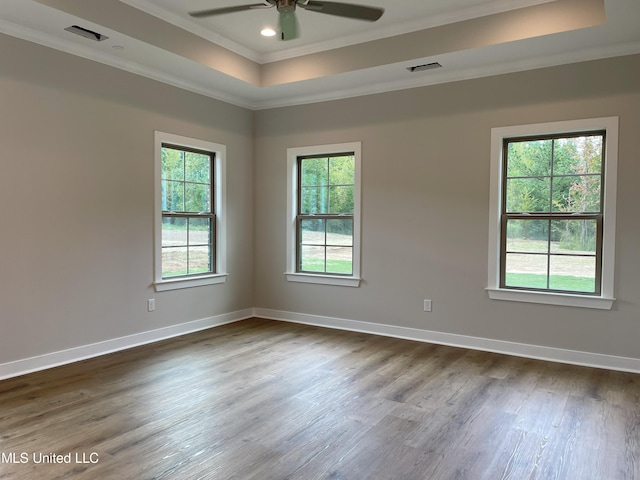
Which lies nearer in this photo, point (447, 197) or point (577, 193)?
point (577, 193)

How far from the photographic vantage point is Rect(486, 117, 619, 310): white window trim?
3.84 m

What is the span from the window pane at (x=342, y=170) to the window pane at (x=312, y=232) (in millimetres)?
537

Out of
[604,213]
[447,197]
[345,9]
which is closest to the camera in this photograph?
[345,9]

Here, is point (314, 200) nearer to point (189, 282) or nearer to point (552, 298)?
point (189, 282)

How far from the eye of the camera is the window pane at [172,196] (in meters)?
4.77

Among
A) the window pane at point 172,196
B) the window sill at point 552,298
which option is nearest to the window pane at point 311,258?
the window pane at point 172,196

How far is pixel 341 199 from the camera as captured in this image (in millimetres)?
5344

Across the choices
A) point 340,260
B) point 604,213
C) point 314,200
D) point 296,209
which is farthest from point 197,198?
point 604,213

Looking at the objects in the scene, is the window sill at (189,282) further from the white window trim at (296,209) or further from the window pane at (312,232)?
the window pane at (312,232)

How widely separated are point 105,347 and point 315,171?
301 cm

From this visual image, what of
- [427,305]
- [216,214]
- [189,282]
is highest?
[216,214]

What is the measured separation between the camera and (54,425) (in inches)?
107

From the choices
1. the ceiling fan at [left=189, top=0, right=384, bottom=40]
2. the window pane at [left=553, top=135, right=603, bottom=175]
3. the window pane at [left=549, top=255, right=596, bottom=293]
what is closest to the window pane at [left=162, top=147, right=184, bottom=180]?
the ceiling fan at [left=189, top=0, right=384, bottom=40]

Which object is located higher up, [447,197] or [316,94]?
[316,94]
